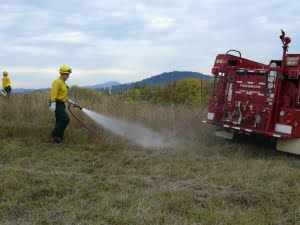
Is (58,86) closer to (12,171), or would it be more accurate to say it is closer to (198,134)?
(12,171)

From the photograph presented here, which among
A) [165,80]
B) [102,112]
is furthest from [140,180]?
[165,80]

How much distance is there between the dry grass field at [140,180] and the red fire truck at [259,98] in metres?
0.52

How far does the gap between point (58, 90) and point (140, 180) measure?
3.53 m

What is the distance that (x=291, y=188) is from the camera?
A: 215 inches

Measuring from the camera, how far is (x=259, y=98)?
25.7 feet

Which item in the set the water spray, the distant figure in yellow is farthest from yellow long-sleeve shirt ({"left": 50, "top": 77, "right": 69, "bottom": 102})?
the distant figure in yellow

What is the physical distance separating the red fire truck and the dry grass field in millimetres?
519

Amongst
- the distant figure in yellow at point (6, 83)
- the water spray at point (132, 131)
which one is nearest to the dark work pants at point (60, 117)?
the water spray at point (132, 131)

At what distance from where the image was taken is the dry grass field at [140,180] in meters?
4.30

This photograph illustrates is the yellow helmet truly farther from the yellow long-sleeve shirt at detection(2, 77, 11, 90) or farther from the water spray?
the yellow long-sleeve shirt at detection(2, 77, 11, 90)

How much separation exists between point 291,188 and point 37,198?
11.2 ft

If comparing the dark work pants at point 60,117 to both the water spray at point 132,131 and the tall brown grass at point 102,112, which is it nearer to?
the water spray at point 132,131

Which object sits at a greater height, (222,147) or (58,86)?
(58,86)

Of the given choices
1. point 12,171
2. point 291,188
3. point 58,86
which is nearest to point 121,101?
point 58,86
